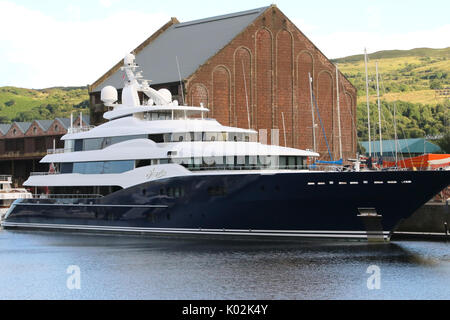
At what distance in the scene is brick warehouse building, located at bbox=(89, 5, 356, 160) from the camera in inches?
2547

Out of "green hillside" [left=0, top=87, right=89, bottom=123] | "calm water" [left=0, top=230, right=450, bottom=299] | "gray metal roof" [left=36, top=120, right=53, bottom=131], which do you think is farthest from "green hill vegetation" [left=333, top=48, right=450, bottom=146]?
"green hillside" [left=0, top=87, right=89, bottom=123]

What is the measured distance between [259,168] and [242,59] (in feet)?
101

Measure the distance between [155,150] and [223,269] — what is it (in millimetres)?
11692

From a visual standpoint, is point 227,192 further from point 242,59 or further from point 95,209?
point 242,59

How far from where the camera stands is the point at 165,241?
1487 inches

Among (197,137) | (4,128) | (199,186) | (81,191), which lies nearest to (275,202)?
(199,186)

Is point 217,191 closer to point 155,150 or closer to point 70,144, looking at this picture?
point 155,150

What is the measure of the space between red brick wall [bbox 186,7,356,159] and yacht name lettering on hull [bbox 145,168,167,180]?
23.6 meters

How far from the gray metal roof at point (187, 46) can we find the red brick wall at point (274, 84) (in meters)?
1.26

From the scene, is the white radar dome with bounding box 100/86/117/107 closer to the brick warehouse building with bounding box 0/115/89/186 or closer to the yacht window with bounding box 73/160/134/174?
the yacht window with bounding box 73/160/134/174

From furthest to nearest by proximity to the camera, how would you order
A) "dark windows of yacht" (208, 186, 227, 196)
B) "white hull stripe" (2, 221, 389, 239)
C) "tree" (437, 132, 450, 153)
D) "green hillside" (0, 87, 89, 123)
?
1. "green hillside" (0, 87, 89, 123)
2. "tree" (437, 132, 450, 153)
3. "dark windows of yacht" (208, 186, 227, 196)
4. "white hull stripe" (2, 221, 389, 239)

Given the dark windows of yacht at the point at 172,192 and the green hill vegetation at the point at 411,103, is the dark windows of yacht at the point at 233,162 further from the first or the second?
the green hill vegetation at the point at 411,103

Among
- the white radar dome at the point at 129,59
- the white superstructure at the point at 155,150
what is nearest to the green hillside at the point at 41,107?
the white radar dome at the point at 129,59
